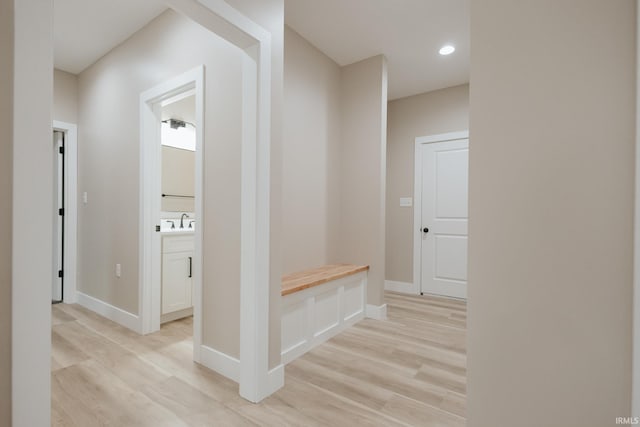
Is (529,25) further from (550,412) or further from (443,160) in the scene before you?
(443,160)

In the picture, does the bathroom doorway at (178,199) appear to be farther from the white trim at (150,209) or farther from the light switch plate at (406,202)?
the light switch plate at (406,202)

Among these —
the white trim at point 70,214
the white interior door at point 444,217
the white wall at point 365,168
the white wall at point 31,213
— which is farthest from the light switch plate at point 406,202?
the white trim at point 70,214

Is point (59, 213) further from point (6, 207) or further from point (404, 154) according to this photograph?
point (404, 154)

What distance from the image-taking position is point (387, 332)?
110 inches

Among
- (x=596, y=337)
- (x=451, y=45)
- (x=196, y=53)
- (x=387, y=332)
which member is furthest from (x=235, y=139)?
(x=451, y=45)

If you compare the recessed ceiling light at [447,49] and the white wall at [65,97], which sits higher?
the recessed ceiling light at [447,49]

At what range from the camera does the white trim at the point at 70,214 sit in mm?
3523

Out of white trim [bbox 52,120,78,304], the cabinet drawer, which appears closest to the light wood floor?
the cabinet drawer

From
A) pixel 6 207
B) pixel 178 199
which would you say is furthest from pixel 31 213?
pixel 178 199

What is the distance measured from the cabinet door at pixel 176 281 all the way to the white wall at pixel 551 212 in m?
2.68

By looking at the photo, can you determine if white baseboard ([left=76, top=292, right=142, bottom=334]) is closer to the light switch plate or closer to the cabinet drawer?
the cabinet drawer

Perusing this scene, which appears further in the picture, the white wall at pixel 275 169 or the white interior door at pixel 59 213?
the white interior door at pixel 59 213

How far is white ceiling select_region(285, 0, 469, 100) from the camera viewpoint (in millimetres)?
2459

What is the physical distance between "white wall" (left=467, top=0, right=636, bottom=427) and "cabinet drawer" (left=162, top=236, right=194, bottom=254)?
8.85 feet
